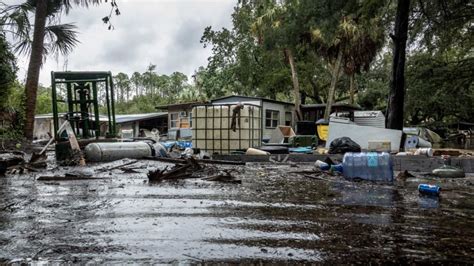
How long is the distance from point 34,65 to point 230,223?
46.4 ft

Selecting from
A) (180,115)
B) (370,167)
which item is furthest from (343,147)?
(180,115)

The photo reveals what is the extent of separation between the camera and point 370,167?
23.9ft

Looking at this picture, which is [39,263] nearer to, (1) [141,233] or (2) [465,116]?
(1) [141,233]

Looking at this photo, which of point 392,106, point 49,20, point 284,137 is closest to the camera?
point 392,106

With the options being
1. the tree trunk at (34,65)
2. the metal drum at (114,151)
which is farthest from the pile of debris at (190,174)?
the tree trunk at (34,65)

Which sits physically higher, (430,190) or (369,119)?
(369,119)

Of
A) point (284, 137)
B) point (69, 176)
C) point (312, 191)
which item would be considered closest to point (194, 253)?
point (312, 191)

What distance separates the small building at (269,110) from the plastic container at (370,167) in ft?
48.8

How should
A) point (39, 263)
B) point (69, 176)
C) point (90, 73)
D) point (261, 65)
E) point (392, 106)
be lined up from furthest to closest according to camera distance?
point (261, 65)
point (392, 106)
point (90, 73)
point (69, 176)
point (39, 263)

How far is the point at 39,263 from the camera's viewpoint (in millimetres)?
2607

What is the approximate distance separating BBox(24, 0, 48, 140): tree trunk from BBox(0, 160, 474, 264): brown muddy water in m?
10.2

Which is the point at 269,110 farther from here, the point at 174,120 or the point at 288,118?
the point at 174,120

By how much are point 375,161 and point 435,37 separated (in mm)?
11896

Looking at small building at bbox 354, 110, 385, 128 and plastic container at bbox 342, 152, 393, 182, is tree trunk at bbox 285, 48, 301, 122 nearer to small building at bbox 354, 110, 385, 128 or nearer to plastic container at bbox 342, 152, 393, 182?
small building at bbox 354, 110, 385, 128
